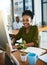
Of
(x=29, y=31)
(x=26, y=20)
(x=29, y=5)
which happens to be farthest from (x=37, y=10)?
(x=26, y=20)

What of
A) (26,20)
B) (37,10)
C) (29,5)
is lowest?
(26,20)

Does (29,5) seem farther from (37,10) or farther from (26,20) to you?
(26,20)

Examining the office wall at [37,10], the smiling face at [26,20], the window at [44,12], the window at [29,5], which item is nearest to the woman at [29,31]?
the smiling face at [26,20]

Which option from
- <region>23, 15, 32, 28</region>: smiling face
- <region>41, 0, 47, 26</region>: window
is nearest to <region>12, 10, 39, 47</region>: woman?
<region>23, 15, 32, 28</region>: smiling face

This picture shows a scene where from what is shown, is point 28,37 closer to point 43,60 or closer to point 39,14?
point 43,60

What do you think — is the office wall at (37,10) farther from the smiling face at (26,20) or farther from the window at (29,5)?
the smiling face at (26,20)

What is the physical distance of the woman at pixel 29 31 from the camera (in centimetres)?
230

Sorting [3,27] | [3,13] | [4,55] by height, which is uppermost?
[3,13]

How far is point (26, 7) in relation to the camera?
29.9 ft

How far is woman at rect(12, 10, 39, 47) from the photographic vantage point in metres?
2.30

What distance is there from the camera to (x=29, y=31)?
Answer: 242 centimetres

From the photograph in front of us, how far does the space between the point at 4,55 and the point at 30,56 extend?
379 mm

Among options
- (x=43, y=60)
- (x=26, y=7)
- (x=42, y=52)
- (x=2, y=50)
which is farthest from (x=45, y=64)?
(x=26, y=7)

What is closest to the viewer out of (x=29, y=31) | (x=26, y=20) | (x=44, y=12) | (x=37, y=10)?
(x=26, y=20)
